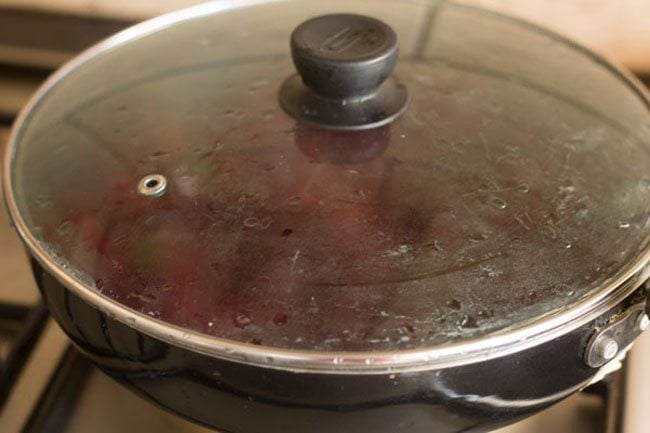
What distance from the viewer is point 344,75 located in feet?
2.21

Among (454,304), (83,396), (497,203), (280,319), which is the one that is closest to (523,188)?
(497,203)

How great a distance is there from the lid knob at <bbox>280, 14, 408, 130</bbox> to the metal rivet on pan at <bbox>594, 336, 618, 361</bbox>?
277mm

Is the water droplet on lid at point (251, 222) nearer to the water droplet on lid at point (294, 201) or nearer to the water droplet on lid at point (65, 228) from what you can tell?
the water droplet on lid at point (294, 201)

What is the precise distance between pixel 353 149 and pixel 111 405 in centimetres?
43

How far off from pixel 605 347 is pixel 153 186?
402 mm

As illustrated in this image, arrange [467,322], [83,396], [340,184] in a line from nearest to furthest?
[467,322] < [340,184] < [83,396]

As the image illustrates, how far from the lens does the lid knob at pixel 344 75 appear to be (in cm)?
67

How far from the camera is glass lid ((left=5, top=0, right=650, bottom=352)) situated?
58 centimetres

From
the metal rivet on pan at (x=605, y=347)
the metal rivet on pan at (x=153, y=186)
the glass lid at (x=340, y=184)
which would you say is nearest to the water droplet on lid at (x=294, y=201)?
the glass lid at (x=340, y=184)

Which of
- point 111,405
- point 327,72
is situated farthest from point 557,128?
point 111,405

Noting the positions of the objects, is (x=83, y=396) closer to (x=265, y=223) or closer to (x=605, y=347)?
(x=265, y=223)

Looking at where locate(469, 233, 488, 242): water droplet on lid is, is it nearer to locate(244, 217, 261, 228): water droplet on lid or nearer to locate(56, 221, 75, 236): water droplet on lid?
locate(244, 217, 261, 228): water droplet on lid

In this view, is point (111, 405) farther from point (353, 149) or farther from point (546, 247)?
point (546, 247)

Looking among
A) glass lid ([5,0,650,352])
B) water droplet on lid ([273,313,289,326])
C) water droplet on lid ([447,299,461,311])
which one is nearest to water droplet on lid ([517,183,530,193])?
glass lid ([5,0,650,352])
